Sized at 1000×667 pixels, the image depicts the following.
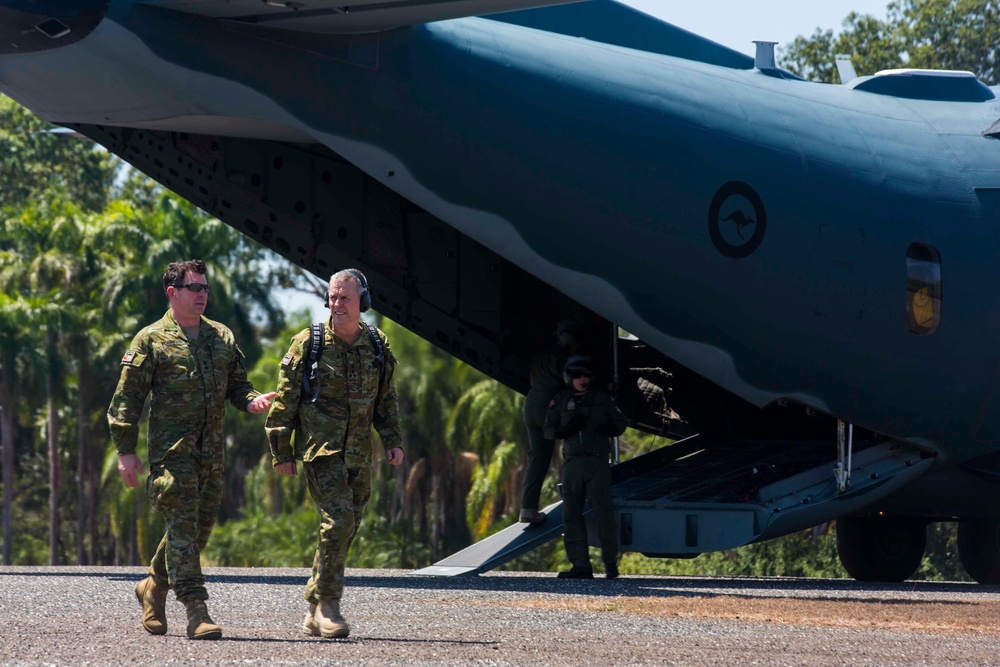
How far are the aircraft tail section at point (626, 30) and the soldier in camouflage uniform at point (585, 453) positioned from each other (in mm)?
3773

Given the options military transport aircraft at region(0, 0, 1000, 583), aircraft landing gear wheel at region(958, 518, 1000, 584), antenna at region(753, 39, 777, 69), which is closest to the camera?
military transport aircraft at region(0, 0, 1000, 583)

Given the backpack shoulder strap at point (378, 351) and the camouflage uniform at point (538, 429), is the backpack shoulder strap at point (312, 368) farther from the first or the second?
the camouflage uniform at point (538, 429)

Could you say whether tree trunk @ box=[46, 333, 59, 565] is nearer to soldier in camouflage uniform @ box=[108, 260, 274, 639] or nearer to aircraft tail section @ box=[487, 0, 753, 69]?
aircraft tail section @ box=[487, 0, 753, 69]

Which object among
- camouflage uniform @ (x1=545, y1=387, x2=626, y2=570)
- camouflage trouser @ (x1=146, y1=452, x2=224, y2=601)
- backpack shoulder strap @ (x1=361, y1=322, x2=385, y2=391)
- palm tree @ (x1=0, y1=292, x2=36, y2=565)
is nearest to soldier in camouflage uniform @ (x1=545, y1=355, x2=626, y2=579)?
camouflage uniform @ (x1=545, y1=387, x2=626, y2=570)

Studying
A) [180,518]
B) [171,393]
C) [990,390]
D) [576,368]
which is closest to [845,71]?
[990,390]

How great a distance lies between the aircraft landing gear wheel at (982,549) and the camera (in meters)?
17.5

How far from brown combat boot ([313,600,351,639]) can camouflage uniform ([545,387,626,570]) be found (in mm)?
5685

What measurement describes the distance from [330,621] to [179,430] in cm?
149

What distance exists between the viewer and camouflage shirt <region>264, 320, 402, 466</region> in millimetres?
8914

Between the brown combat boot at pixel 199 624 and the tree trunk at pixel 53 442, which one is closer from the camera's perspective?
the brown combat boot at pixel 199 624

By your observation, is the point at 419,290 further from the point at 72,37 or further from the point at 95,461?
the point at 95,461

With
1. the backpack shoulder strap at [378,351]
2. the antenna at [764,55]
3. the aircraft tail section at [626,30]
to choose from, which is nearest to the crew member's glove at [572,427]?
the aircraft tail section at [626,30]

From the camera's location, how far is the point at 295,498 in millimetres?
49031

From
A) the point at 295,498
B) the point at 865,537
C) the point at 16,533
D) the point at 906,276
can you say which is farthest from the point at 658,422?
the point at 16,533
